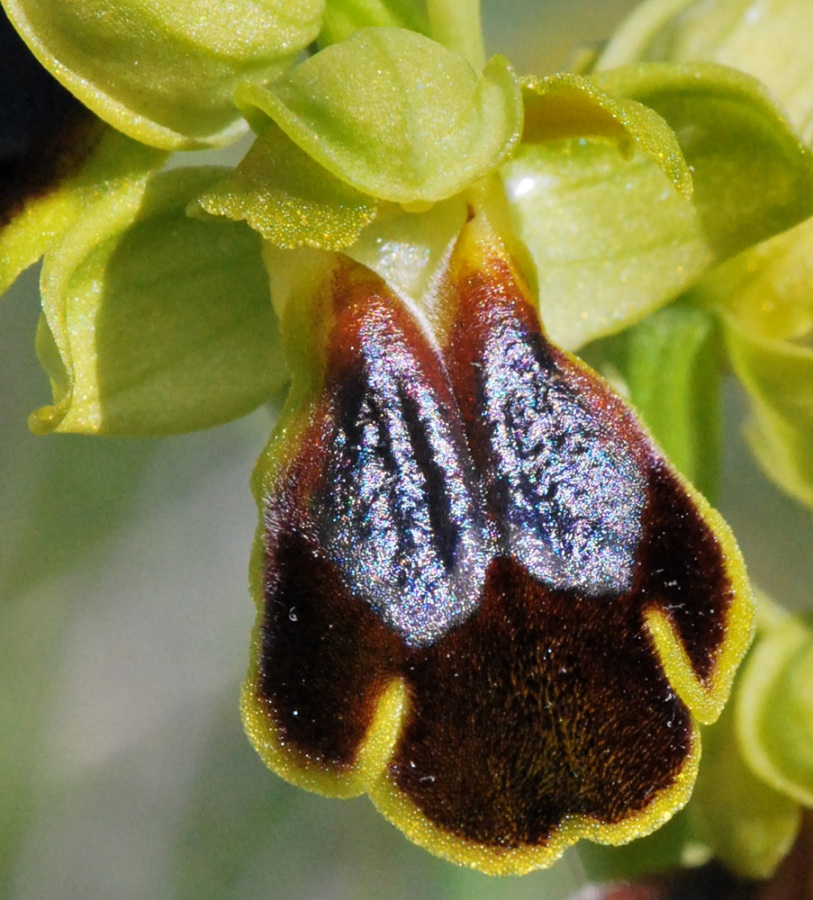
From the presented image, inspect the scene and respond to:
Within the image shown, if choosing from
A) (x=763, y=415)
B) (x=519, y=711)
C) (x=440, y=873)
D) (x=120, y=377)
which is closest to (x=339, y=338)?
(x=120, y=377)

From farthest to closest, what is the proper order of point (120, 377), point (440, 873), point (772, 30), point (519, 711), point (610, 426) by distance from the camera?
point (440, 873), point (772, 30), point (120, 377), point (610, 426), point (519, 711)

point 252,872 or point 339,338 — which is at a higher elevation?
point 339,338

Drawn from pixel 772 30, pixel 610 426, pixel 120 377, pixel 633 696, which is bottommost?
pixel 120 377

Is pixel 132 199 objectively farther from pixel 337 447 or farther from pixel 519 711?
pixel 519 711

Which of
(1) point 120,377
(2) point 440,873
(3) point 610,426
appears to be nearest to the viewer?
(3) point 610,426

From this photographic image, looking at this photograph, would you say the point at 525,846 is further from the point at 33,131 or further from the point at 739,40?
the point at 739,40

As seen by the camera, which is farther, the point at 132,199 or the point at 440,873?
the point at 440,873

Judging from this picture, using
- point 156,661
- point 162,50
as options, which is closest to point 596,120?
point 162,50
